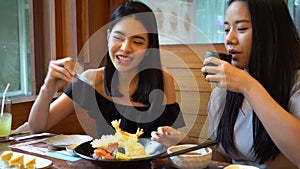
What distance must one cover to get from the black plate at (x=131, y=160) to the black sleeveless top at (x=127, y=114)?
41cm

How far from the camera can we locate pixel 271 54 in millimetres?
1320

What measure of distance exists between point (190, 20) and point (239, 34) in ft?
3.61

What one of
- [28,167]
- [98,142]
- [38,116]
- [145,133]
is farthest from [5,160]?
[145,133]

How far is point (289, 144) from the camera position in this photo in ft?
3.84

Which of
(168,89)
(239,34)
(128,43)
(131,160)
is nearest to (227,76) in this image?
(239,34)

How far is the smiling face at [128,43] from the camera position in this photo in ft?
5.16

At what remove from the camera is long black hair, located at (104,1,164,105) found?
1.66 meters

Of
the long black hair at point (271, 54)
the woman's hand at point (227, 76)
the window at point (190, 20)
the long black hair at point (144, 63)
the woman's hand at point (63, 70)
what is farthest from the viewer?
the window at point (190, 20)

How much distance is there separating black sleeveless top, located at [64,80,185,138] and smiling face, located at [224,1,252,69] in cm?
50

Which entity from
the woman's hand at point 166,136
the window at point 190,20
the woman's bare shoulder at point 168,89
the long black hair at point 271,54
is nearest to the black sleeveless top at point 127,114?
the woman's bare shoulder at point 168,89

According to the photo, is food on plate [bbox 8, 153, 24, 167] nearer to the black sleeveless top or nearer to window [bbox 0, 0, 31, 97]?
the black sleeveless top

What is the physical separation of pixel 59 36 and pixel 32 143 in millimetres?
1244

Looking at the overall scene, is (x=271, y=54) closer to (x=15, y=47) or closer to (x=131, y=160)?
(x=131, y=160)

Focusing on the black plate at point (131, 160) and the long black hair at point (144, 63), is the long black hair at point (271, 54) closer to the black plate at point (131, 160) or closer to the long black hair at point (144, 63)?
the black plate at point (131, 160)
